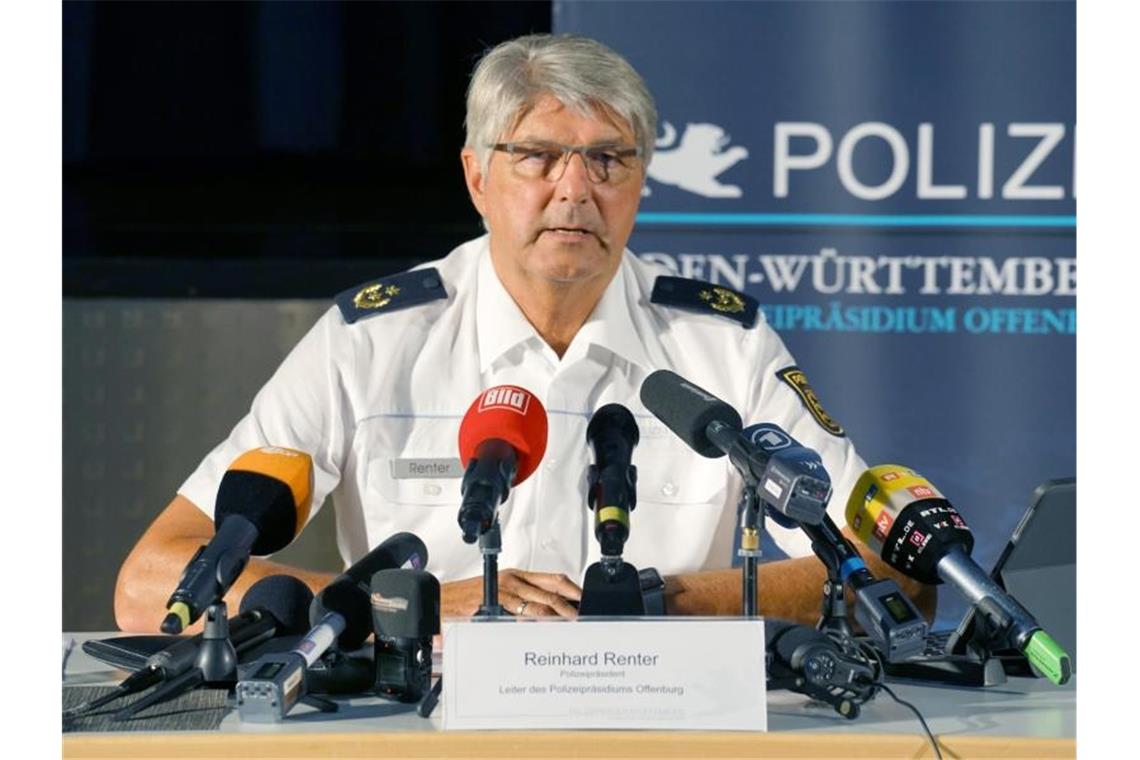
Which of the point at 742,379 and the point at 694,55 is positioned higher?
the point at 694,55

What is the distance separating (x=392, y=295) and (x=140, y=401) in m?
1.42

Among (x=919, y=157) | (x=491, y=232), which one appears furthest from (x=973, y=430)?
(x=491, y=232)

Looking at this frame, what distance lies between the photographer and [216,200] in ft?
13.9

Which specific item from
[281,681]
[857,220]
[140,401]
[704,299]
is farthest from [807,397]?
[140,401]

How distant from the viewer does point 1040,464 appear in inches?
138

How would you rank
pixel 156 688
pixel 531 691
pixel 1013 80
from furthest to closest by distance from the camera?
pixel 1013 80 → pixel 156 688 → pixel 531 691

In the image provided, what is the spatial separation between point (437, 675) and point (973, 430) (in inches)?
70.3

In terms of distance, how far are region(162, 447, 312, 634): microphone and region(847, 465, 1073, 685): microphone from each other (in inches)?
25.9

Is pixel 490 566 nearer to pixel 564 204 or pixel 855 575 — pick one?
pixel 855 575

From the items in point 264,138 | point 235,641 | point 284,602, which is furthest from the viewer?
point 264,138

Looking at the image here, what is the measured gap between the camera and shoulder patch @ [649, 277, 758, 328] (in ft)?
10.0

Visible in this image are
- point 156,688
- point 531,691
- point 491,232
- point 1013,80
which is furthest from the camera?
point 1013,80

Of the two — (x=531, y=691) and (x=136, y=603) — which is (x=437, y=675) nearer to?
(x=531, y=691)

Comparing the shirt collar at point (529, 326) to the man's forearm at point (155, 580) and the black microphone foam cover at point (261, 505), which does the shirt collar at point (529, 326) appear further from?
the black microphone foam cover at point (261, 505)
